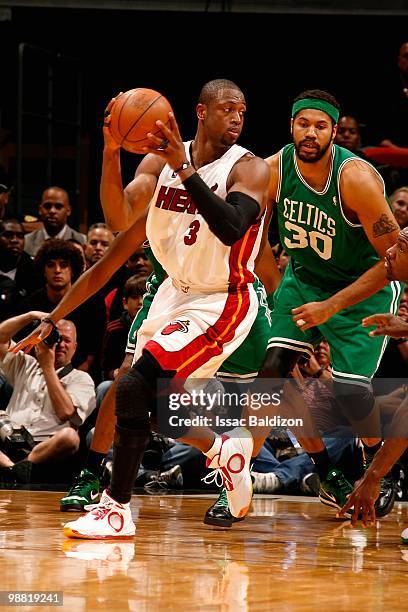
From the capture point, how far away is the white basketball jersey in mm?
4031

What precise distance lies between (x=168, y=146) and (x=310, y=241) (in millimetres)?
1307

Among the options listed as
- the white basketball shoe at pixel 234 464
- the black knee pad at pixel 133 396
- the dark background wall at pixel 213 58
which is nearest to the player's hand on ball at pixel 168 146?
the black knee pad at pixel 133 396

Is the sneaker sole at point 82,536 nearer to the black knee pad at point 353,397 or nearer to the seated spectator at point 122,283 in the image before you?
the black knee pad at point 353,397

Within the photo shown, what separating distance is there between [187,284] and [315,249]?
917 mm

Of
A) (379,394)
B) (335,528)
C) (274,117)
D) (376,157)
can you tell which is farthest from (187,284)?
(274,117)

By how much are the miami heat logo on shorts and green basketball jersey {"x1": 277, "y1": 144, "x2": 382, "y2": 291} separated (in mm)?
1068

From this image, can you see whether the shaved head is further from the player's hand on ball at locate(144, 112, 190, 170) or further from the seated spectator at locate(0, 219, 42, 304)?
the seated spectator at locate(0, 219, 42, 304)

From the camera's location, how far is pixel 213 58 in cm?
1009

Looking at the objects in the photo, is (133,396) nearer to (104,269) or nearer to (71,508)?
(104,269)

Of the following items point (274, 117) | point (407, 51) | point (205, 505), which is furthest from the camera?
point (274, 117)

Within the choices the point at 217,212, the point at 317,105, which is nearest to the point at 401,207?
the point at 317,105

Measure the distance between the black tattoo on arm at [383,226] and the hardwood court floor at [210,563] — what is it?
1266 millimetres

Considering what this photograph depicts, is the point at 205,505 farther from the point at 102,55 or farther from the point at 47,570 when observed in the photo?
the point at 102,55

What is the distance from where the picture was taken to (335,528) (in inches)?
176
